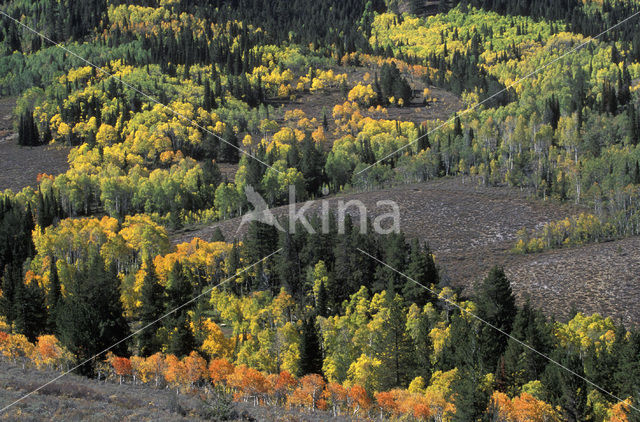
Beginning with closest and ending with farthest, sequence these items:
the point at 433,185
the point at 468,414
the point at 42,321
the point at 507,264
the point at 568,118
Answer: the point at 468,414 → the point at 42,321 → the point at 507,264 → the point at 433,185 → the point at 568,118

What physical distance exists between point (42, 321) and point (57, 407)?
51556mm

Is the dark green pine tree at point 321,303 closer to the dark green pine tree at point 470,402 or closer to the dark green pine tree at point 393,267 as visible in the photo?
the dark green pine tree at point 393,267

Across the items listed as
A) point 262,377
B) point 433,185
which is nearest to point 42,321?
point 262,377

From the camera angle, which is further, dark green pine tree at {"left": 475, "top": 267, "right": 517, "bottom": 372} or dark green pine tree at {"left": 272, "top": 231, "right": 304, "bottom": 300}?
dark green pine tree at {"left": 272, "top": 231, "right": 304, "bottom": 300}

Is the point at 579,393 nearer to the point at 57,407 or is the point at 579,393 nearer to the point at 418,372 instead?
the point at 418,372

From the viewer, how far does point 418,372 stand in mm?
81000

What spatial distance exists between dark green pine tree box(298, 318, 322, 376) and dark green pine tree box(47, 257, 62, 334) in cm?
3082

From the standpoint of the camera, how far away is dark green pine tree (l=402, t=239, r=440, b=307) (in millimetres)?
98062

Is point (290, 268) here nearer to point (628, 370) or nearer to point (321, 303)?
point (321, 303)

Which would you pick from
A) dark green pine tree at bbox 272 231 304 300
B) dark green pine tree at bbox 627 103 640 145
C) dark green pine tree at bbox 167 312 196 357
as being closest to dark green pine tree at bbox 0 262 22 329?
dark green pine tree at bbox 167 312 196 357

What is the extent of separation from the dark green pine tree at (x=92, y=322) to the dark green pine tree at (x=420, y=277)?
1444 inches

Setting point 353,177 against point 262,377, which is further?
A: point 353,177

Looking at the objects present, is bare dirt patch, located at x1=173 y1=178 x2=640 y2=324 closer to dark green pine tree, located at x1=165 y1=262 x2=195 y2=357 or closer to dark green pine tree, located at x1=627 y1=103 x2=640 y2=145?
dark green pine tree, located at x1=165 y1=262 x2=195 y2=357

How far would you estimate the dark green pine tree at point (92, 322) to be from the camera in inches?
3182
